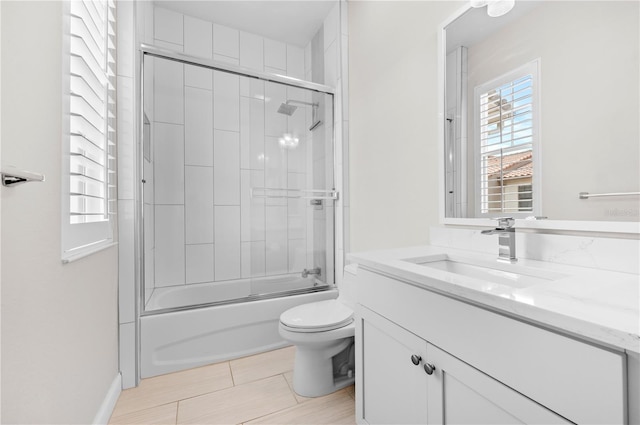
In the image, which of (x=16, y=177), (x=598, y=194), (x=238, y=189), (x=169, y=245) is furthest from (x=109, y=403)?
(x=598, y=194)

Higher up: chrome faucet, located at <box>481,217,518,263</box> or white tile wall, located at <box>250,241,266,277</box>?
chrome faucet, located at <box>481,217,518,263</box>

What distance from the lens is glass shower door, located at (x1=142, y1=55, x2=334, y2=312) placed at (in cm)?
212

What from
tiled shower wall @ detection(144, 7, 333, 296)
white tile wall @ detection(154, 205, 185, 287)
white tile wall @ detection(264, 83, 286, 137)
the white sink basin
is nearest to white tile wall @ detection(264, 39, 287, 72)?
tiled shower wall @ detection(144, 7, 333, 296)

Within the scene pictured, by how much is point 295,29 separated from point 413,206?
207 centimetres

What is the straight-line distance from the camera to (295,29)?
8.48 ft

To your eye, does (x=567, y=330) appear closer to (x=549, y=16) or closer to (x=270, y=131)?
(x=549, y=16)

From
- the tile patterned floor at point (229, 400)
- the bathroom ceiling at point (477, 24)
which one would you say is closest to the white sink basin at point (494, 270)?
the tile patterned floor at point (229, 400)

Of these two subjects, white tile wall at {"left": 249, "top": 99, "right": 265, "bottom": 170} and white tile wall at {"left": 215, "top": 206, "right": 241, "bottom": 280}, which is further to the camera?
white tile wall at {"left": 215, "top": 206, "right": 241, "bottom": 280}

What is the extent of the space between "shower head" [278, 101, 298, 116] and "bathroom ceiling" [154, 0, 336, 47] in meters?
0.85

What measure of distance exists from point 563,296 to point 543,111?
0.74 meters

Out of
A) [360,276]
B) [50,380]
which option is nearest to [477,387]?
[360,276]

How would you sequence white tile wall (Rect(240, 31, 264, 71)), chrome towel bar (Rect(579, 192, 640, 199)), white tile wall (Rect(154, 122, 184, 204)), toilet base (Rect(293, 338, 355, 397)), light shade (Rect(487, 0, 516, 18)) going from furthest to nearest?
white tile wall (Rect(240, 31, 264, 71)), white tile wall (Rect(154, 122, 184, 204)), toilet base (Rect(293, 338, 355, 397)), light shade (Rect(487, 0, 516, 18)), chrome towel bar (Rect(579, 192, 640, 199))

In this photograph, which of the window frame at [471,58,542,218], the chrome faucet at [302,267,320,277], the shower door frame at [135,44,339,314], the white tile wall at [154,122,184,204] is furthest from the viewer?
the chrome faucet at [302,267,320,277]

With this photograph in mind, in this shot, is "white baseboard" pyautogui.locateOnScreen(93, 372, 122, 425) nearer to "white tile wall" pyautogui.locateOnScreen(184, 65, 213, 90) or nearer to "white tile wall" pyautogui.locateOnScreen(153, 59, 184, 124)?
"white tile wall" pyautogui.locateOnScreen(153, 59, 184, 124)
